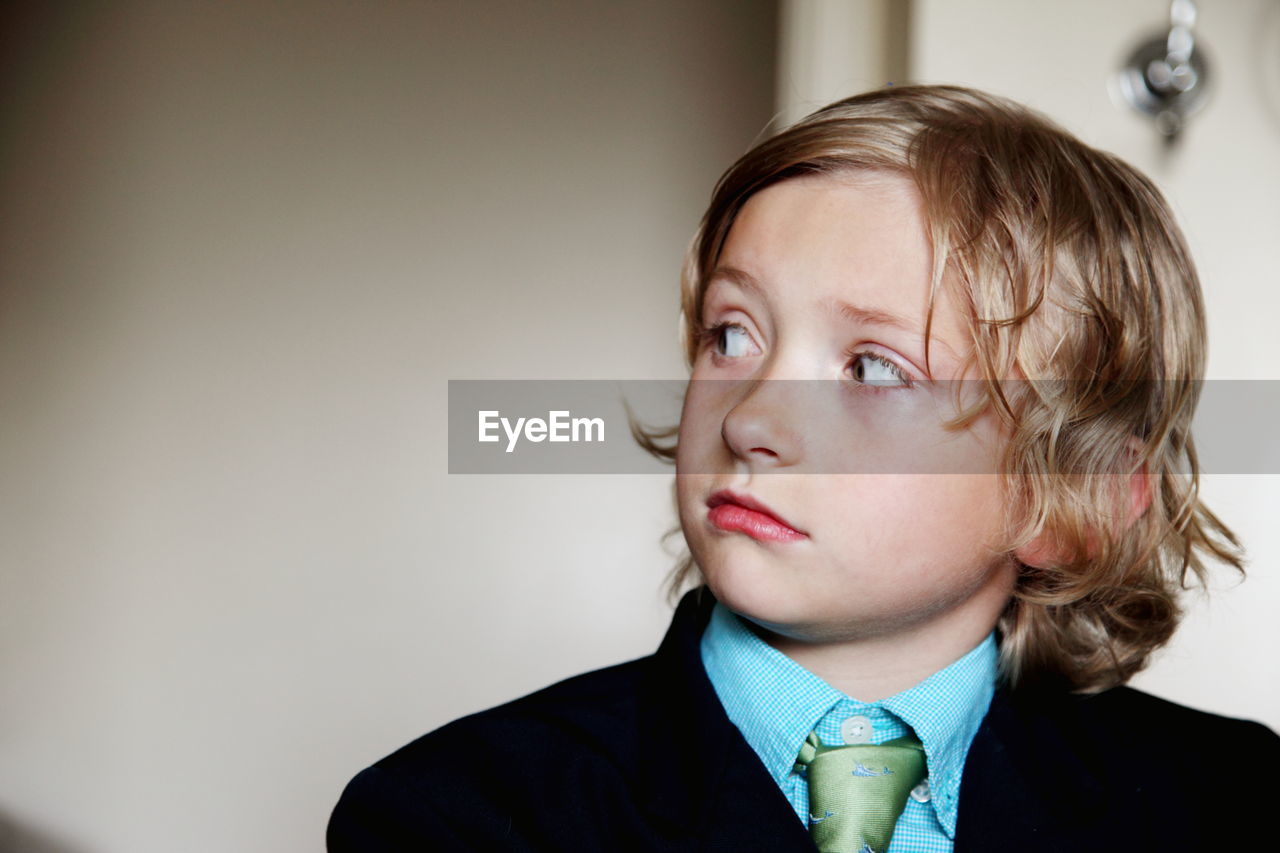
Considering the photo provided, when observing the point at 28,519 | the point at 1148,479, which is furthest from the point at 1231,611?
the point at 28,519

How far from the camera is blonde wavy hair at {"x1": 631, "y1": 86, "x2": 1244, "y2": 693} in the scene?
0.80m

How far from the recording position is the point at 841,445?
0.76 m

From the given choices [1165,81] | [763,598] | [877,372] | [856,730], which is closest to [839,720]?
[856,730]

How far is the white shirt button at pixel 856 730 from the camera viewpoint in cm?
81

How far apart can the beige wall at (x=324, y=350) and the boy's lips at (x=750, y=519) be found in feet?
4.38

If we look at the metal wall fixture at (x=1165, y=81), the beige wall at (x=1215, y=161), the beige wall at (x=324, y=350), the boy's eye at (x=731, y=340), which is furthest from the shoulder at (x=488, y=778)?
the beige wall at (x=324, y=350)

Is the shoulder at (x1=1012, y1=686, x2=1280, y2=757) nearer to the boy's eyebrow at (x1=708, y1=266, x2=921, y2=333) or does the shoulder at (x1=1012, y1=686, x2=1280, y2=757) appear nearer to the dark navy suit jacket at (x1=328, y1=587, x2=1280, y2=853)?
the dark navy suit jacket at (x1=328, y1=587, x2=1280, y2=853)

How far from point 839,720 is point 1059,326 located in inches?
12.1

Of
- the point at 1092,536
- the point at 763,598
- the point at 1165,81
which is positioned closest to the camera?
the point at 763,598

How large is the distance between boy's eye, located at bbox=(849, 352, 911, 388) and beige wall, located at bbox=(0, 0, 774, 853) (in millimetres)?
1328

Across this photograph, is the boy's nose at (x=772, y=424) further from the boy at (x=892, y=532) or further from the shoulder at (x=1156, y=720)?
the shoulder at (x=1156, y=720)

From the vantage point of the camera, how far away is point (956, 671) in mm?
847

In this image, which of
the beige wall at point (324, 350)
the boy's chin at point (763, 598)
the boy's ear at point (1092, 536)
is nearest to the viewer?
the boy's chin at point (763, 598)

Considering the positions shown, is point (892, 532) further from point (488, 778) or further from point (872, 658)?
→ point (488, 778)
